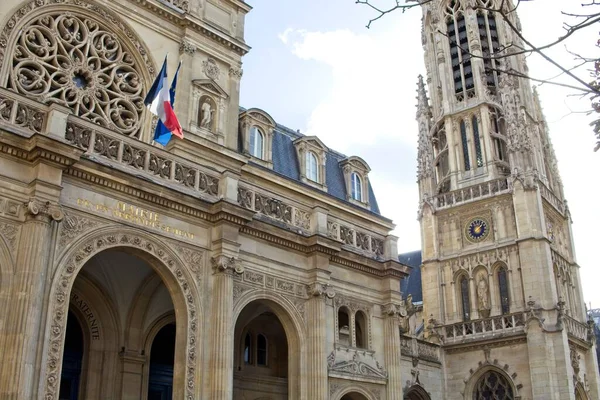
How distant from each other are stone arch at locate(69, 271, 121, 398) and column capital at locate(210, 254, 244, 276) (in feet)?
12.2

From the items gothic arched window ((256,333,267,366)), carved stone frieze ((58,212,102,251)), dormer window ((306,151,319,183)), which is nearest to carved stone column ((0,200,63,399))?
carved stone frieze ((58,212,102,251))

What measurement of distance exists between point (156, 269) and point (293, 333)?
5.07 metres

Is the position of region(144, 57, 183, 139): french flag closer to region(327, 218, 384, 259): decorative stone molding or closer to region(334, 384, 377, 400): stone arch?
region(327, 218, 384, 259): decorative stone molding

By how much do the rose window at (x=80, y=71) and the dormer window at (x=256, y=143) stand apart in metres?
6.05

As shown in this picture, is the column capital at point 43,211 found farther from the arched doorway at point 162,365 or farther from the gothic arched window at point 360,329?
the gothic arched window at point 360,329

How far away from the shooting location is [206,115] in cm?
2438

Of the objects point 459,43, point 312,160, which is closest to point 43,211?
point 312,160

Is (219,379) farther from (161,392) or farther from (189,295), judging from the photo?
(161,392)

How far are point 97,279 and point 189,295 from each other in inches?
139

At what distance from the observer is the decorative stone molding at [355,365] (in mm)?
21359

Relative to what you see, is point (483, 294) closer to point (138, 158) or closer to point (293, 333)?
point (293, 333)

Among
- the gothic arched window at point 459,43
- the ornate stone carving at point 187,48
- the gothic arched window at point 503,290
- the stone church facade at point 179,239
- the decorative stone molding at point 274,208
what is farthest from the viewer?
the gothic arched window at point 459,43

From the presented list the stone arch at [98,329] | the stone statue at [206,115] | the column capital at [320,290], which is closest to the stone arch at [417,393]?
the column capital at [320,290]

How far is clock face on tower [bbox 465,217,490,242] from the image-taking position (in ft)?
142
